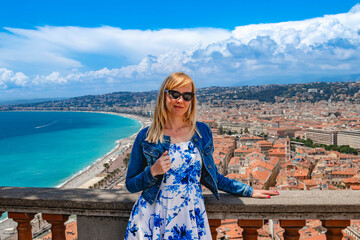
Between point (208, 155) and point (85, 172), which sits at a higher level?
point (208, 155)

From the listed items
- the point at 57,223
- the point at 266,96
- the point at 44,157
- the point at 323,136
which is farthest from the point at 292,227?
the point at 266,96

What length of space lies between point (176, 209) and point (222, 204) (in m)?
0.30

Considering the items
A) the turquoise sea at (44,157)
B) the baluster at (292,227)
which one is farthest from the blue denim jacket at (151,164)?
the turquoise sea at (44,157)

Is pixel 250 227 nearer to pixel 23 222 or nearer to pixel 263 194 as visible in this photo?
pixel 263 194

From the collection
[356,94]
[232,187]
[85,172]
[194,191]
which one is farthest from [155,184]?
[356,94]

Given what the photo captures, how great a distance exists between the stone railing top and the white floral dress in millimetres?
182

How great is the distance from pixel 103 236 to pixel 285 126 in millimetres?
61748

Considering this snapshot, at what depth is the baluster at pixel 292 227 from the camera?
175 cm

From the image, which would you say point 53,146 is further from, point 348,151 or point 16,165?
point 348,151

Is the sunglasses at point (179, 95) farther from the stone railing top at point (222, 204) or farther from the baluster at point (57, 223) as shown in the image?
the baluster at point (57, 223)

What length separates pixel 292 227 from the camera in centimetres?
177

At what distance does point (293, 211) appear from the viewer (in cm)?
171

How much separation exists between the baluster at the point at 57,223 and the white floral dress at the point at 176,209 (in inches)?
21.3

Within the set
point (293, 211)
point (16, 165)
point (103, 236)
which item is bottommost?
point (16, 165)
